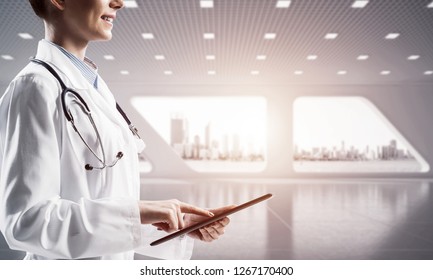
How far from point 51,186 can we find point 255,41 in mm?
7323

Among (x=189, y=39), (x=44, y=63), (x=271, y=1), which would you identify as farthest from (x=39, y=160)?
(x=189, y=39)

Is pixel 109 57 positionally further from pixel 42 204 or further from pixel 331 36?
pixel 42 204

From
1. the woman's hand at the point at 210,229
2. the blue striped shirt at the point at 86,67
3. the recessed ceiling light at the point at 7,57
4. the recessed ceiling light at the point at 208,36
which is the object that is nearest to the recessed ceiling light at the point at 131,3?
the recessed ceiling light at the point at 208,36

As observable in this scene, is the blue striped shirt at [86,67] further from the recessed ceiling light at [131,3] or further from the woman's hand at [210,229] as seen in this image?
the recessed ceiling light at [131,3]

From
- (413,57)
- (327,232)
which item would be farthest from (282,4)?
(413,57)

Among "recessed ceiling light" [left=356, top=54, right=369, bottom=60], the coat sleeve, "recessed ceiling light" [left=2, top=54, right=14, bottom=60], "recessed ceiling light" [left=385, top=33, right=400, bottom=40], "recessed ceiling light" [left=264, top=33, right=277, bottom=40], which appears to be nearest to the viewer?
the coat sleeve

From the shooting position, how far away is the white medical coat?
1.81 ft

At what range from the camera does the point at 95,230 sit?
573 millimetres

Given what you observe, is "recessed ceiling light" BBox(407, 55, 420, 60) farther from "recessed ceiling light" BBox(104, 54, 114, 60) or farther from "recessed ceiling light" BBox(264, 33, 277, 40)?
"recessed ceiling light" BBox(104, 54, 114, 60)

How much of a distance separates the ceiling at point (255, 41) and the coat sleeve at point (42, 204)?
5.47 m

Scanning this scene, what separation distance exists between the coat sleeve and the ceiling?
5467mm

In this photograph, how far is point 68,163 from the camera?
2.17 ft

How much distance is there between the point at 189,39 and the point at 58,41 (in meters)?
6.95

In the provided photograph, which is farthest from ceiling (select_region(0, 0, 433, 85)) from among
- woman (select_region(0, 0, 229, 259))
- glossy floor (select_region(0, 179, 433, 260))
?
woman (select_region(0, 0, 229, 259))
